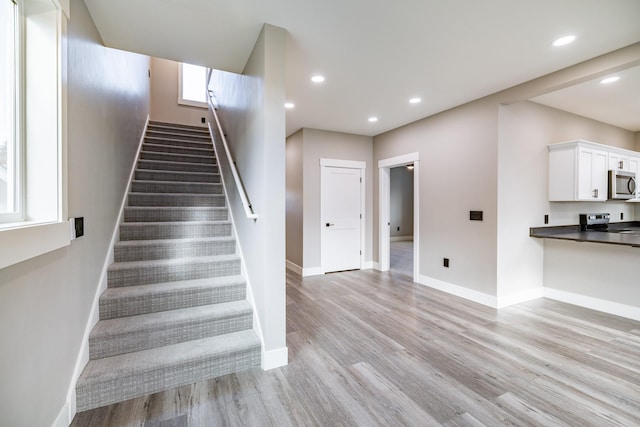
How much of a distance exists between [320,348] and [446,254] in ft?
Result: 8.36

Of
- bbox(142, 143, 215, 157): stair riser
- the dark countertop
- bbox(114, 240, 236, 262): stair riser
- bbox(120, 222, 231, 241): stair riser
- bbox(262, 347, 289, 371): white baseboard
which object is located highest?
bbox(142, 143, 215, 157): stair riser

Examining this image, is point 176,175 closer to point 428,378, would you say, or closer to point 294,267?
point 294,267

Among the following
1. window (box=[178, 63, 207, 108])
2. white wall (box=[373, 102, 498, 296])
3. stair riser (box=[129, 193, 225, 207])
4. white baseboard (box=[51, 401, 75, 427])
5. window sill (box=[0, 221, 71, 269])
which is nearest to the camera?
window sill (box=[0, 221, 71, 269])

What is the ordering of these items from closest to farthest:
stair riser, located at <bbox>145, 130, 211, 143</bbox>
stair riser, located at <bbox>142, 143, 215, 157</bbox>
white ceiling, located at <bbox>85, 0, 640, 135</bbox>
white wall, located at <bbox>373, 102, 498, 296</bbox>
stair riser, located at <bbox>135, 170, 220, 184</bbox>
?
white ceiling, located at <bbox>85, 0, 640, 135</bbox> < white wall, located at <bbox>373, 102, 498, 296</bbox> < stair riser, located at <bbox>135, 170, 220, 184</bbox> < stair riser, located at <bbox>142, 143, 215, 157</bbox> < stair riser, located at <bbox>145, 130, 211, 143</bbox>

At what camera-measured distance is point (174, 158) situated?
444cm

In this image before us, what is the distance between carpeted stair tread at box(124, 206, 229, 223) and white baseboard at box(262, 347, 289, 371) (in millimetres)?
1899

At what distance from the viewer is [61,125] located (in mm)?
1478

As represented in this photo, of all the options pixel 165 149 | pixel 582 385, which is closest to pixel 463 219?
pixel 582 385

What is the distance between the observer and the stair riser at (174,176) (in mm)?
3779

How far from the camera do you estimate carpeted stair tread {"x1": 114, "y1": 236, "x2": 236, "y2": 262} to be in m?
2.70

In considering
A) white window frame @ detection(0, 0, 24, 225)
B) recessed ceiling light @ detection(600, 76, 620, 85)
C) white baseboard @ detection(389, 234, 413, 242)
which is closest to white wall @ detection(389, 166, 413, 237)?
white baseboard @ detection(389, 234, 413, 242)

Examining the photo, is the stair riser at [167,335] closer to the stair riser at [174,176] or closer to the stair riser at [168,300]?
the stair riser at [168,300]

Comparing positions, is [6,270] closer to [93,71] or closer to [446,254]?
[93,71]

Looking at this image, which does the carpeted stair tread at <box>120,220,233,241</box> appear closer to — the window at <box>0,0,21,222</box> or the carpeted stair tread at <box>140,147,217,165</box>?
the carpeted stair tread at <box>140,147,217,165</box>
